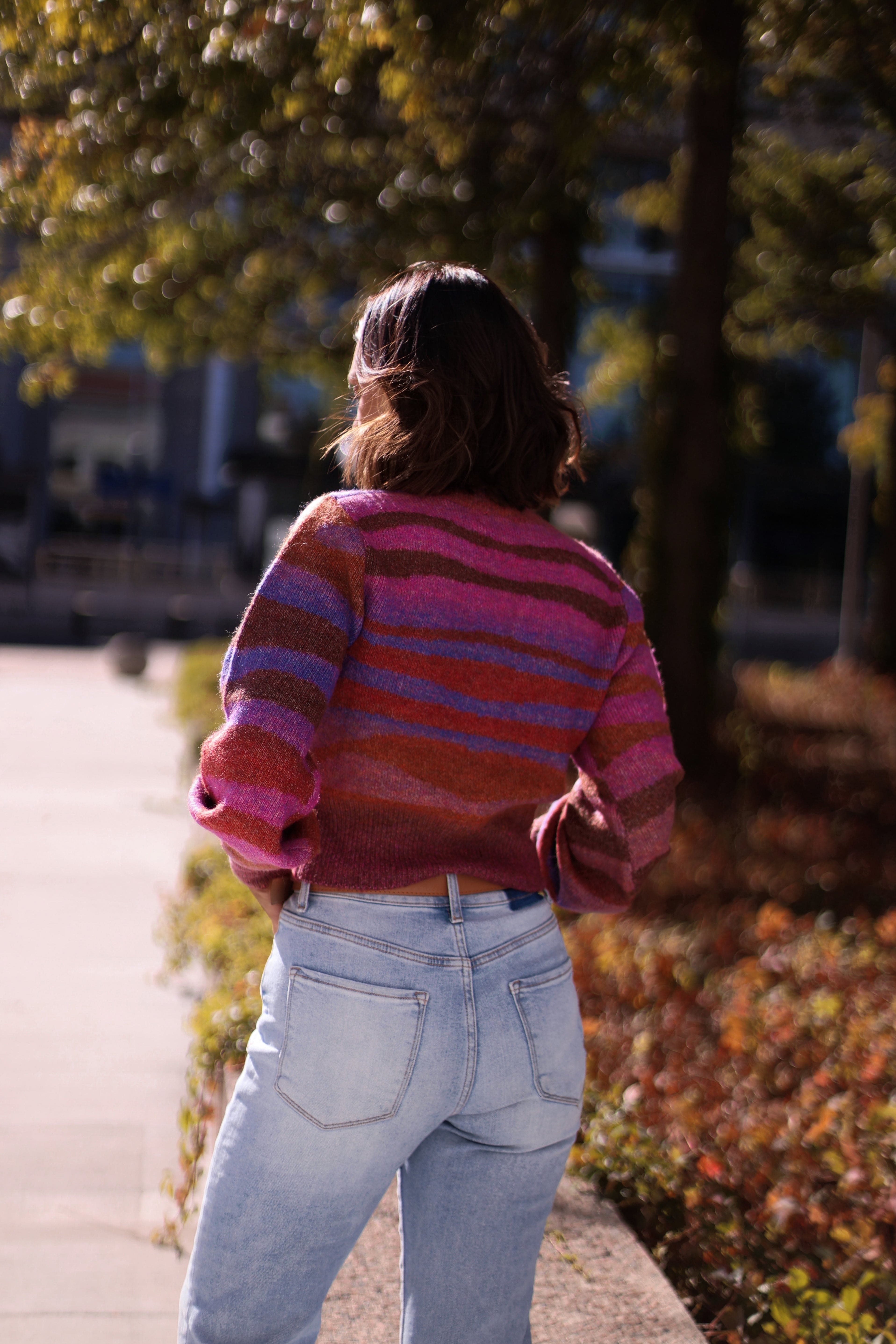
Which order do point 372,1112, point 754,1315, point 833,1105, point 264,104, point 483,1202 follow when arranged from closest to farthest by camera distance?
1. point 372,1112
2. point 483,1202
3. point 754,1315
4. point 833,1105
5. point 264,104

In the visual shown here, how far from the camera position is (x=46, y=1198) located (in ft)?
10.6

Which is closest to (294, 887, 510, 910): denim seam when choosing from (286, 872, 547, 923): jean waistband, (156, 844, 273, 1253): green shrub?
(286, 872, 547, 923): jean waistband

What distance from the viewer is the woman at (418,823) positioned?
1.48 meters

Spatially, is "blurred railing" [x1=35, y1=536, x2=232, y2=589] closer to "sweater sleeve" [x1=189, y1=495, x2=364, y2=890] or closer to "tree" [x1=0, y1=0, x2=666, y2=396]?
"tree" [x1=0, y1=0, x2=666, y2=396]

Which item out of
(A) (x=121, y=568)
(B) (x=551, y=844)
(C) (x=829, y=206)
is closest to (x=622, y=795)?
(B) (x=551, y=844)

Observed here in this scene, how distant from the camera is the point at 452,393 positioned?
1.60 meters

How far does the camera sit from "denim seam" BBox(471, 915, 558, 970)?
5.14ft

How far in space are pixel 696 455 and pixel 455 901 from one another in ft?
23.1

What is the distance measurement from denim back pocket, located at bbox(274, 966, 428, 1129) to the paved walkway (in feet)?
3.67

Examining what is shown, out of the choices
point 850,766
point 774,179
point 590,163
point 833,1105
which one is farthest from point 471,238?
point 833,1105

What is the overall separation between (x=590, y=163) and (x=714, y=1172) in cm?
713

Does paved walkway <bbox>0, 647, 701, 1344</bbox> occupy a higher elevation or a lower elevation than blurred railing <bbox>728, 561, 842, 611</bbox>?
lower

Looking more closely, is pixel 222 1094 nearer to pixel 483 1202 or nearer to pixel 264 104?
pixel 483 1202

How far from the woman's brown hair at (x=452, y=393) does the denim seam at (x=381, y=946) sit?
1.83 ft
